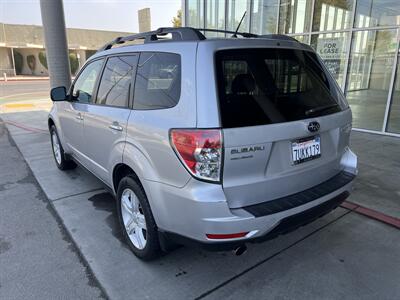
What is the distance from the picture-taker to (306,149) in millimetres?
2461

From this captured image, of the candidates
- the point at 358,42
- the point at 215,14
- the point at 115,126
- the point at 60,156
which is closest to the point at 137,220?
the point at 115,126

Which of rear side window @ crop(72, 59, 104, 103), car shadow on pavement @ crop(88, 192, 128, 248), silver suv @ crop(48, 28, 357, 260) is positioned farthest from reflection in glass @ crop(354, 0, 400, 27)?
car shadow on pavement @ crop(88, 192, 128, 248)

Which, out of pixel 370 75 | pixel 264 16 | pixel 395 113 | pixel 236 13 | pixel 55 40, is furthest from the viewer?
pixel 236 13

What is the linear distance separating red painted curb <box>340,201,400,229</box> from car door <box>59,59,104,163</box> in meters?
3.32

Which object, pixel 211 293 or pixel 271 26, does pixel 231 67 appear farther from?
pixel 271 26

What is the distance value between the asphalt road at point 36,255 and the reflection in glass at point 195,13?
10517mm

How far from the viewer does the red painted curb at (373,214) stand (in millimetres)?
3523

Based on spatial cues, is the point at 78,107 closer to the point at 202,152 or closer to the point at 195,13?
the point at 202,152

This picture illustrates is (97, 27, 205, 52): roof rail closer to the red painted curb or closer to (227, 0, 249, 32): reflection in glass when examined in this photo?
the red painted curb

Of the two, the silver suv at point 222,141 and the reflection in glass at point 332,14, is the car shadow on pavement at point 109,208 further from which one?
the reflection in glass at point 332,14

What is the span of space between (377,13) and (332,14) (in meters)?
1.23

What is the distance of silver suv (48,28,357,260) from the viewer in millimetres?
2131

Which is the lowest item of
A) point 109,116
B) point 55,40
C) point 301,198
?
point 301,198

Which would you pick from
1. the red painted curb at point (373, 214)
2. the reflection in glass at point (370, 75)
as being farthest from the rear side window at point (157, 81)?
the reflection in glass at point (370, 75)
